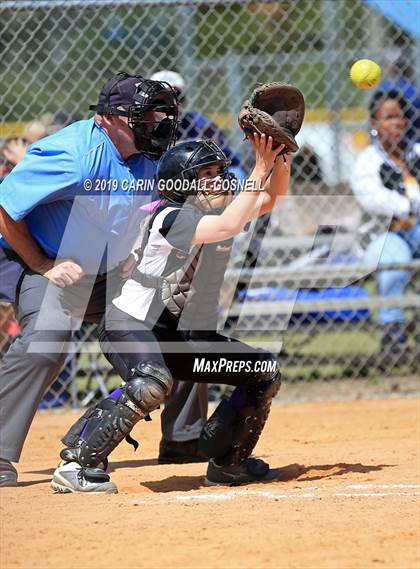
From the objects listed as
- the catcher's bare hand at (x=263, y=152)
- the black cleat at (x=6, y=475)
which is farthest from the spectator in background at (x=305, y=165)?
the black cleat at (x=6, y=475)

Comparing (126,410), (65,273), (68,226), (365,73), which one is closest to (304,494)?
(126,410)

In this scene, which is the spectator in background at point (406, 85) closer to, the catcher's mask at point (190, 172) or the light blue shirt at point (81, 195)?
the light blue shirt at point (81, 195)

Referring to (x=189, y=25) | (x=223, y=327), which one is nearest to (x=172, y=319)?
(x=223, y=327)

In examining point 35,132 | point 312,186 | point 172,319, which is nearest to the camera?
point 172,319

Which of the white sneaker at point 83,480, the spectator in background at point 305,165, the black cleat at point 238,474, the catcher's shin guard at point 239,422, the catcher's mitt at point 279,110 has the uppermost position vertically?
the catcher's mitt at point 279,110

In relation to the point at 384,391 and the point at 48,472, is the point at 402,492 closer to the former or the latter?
the point at 48,472

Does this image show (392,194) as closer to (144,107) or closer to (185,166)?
(144,107)

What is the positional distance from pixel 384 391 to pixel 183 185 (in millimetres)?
3737

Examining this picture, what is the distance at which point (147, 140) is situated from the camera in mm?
4961

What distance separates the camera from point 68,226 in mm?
4965

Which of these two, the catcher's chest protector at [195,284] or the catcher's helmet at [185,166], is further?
the catcher's chest protector at [195,284]

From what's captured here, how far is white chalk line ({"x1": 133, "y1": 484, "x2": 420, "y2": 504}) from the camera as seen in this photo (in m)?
4.15

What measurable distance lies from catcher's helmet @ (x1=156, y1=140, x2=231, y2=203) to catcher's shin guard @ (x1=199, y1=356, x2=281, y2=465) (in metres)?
0.93

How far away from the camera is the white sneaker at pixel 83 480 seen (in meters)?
4.41
